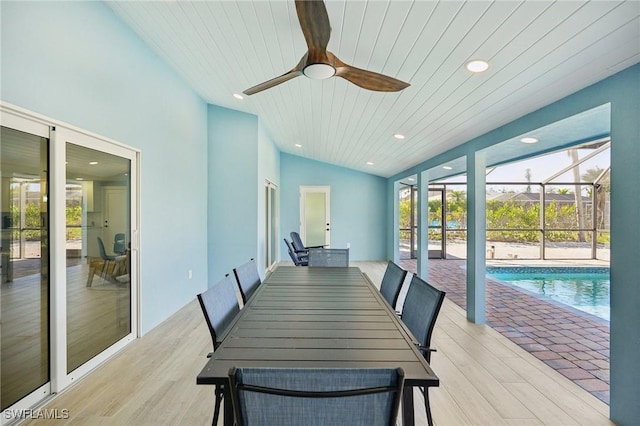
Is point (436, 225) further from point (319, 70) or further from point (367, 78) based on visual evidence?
point (319, 70)

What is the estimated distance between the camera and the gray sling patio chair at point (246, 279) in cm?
229

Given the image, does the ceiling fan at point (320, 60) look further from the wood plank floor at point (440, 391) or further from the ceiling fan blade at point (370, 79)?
the wood plank floor at point (440, 391)

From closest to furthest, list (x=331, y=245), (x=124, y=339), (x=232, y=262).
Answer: (x=124, y=339) < (x=232, y=262) < (x=331, y=245)

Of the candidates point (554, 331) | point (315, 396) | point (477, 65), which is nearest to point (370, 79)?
point (477, 65)

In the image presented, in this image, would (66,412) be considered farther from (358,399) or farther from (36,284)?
(358,399)

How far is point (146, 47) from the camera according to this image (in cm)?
327

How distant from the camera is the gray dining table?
121 centimetres

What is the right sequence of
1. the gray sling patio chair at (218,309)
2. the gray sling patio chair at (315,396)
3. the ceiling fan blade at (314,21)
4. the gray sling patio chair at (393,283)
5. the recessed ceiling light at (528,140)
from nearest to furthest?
1. the gray sling patio chair at (315,396)
2. the ceiling fan blade at (314,21)
3. the gray sling patio chair at (218,309)
4. the gray sling patio chair at (393,283)
5. the recessed ceiling light at (528,140)

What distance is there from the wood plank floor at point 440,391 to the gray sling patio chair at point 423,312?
0.62 metres

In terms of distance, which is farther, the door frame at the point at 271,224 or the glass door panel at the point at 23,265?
the door frame at the point at 271,224

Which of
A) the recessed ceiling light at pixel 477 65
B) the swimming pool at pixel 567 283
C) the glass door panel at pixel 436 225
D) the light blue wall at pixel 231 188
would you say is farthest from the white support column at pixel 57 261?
the glass door panel at pixel 436 225

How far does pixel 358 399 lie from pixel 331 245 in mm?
7441

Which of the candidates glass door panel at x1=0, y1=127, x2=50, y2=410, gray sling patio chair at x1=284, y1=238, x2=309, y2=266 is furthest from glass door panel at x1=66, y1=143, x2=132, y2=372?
gray sling patio chair at x1=284, y1=238, x2=309, y2=266

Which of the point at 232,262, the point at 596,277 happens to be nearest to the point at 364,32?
the point at 232,262
